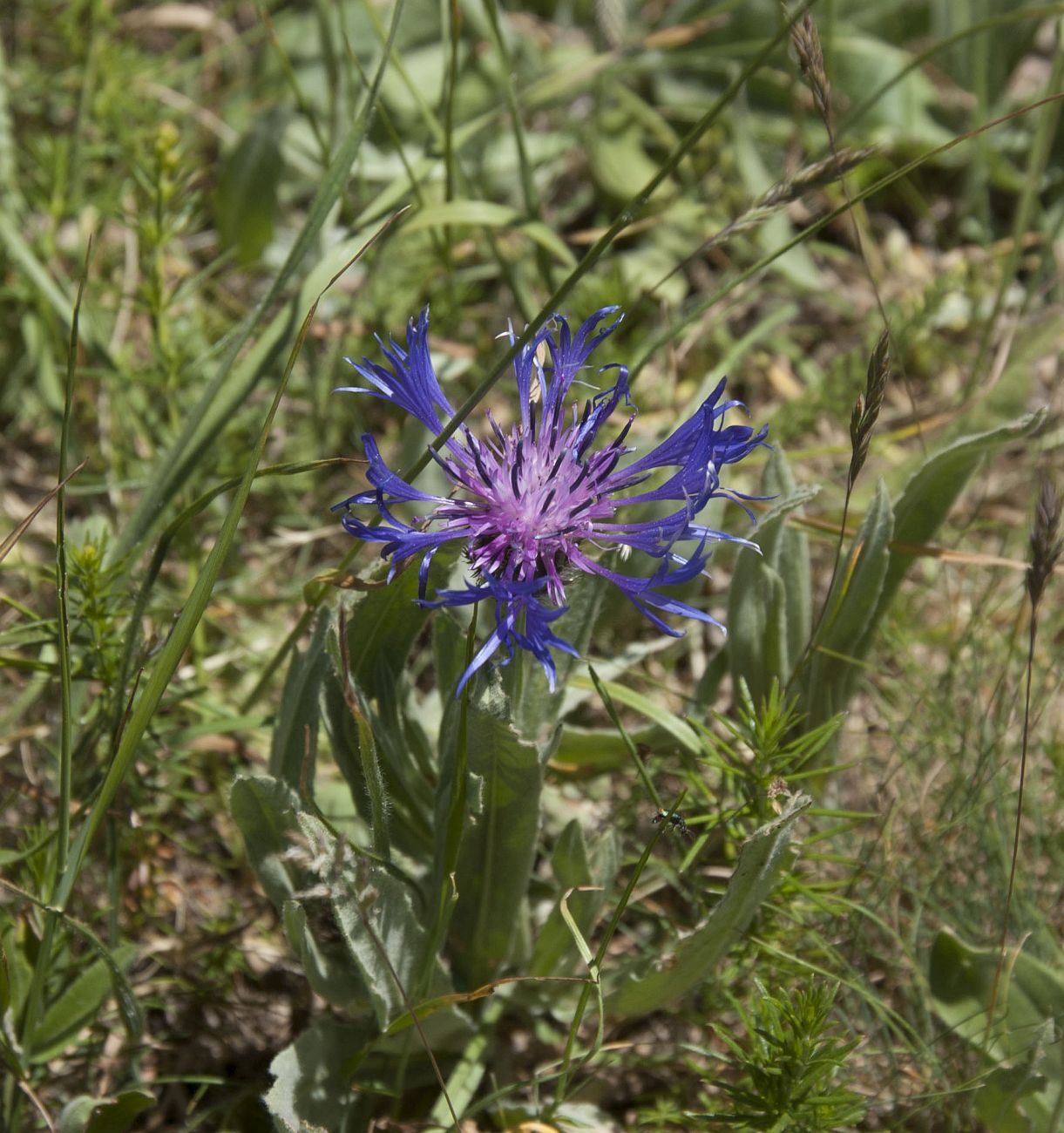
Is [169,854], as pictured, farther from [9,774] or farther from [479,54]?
[479,54]

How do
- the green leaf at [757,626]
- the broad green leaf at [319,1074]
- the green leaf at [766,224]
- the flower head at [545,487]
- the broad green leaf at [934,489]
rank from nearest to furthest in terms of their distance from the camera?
the flower head at [545,487] < the broad green leaf at [319,1074] < the broad green leaf at [934,489] < the green leaf at [757,626] < the green leaf at [766,224]

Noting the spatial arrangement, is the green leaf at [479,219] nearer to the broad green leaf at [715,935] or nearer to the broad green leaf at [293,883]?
the broad green leaf at [293,883]

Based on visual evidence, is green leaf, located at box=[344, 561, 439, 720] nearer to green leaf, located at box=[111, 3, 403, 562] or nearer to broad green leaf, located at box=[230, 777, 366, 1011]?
broad green leaf, located at box=[230, 777, 366, 1011]

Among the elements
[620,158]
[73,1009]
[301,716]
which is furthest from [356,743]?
[620,158]

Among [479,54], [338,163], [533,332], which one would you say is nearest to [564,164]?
[479,54]

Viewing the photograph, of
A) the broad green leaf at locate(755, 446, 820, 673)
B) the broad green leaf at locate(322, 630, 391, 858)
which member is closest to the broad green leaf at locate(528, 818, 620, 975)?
the broad green leaf at locate(322, 630, 391, 858)

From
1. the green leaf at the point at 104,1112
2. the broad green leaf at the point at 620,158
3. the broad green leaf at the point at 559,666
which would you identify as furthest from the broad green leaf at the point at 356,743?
the broad green leaf at the point at 620,158

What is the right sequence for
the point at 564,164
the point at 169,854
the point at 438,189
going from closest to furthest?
the point at 169,854 < the point at 438,189 < the point at 564,164

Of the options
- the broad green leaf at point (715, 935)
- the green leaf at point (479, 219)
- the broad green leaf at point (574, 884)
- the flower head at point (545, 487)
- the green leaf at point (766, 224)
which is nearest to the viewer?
the flower head at point (545, 487)
